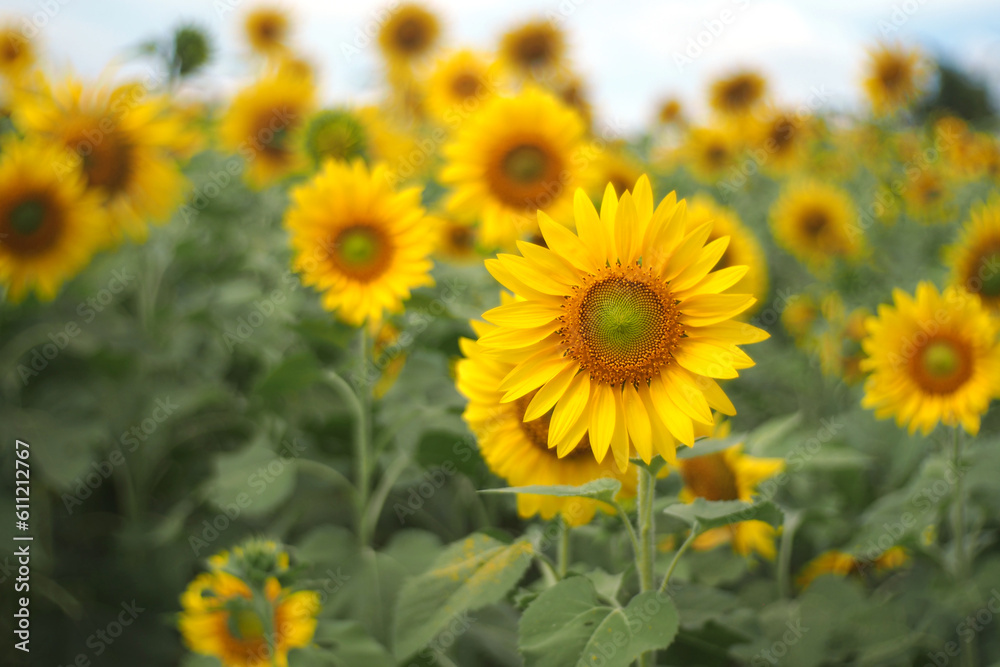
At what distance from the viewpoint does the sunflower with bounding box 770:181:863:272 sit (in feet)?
15.4

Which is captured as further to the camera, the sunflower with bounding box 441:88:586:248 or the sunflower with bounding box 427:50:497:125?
the sunflower with bounding box 427:50:497:125

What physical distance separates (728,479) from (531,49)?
385 cm

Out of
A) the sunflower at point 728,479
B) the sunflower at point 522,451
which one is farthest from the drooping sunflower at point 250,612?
the sunflower at point 728,479

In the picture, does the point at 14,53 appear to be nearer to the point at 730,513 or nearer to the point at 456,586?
the point at 456,586

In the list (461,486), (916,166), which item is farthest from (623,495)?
(916,166)

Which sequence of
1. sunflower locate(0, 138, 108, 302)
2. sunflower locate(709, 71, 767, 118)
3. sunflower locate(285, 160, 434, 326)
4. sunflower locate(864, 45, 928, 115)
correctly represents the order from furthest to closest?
sunflower locate(709, 71, 767, 118), sunflower locate(864, 45, 928, 115), sunflower locate(0, 138, 108, 302), sunflower locate(285, 160, 434, 326)

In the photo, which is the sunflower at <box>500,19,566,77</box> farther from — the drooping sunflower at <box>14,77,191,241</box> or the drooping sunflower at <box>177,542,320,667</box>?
the drooping sunflower at <box>177,542,320,667</box>

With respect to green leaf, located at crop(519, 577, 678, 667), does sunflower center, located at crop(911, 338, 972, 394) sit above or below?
above

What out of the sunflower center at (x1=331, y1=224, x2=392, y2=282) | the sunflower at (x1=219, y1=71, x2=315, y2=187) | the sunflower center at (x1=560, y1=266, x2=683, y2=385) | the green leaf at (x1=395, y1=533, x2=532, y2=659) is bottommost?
the green leaf at (x1=395, y1=533, x2=532, y2=659)

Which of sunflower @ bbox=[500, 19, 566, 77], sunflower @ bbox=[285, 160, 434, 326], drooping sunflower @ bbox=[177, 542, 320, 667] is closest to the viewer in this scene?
drooping sunflower @ bbox=[177, 542, 320, 667]

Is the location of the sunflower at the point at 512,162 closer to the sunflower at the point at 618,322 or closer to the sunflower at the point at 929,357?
the sunflower at the point at 929,357

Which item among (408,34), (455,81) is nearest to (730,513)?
(455,81)

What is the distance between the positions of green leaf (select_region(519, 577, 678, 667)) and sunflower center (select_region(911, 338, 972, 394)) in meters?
1.35

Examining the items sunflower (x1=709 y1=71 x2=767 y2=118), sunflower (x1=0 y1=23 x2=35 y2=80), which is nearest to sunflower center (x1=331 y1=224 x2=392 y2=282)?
sunflower (x1=0 y1=23 x2=35 y2=80)
